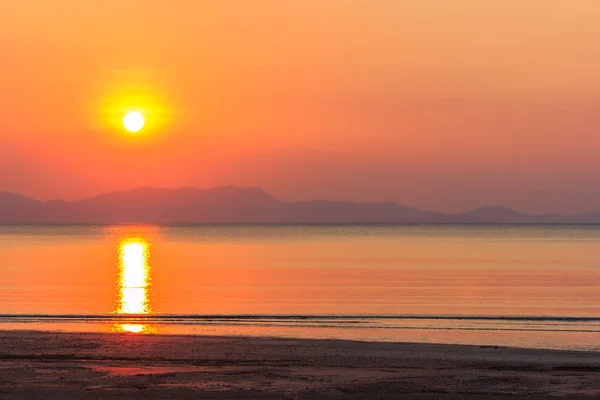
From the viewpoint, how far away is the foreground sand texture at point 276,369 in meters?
19.1

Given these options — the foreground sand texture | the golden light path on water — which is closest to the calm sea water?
the golden light path on water

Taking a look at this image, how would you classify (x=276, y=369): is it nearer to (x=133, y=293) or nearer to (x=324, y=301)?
(x=324, y=301)

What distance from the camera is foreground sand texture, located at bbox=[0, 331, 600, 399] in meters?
19.1

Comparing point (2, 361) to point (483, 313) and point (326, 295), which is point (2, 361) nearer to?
point (483, 313)

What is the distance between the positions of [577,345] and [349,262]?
7064 centimetres

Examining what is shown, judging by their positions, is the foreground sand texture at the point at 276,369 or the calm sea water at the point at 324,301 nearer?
the foreground sand texture at the point at 276,369

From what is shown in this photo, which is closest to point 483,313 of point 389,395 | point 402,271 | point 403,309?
point 403,309

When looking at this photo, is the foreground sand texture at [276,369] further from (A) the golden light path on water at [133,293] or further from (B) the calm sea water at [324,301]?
Answer: (A) the golden light path on water at [133,293]

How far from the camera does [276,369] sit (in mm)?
22266

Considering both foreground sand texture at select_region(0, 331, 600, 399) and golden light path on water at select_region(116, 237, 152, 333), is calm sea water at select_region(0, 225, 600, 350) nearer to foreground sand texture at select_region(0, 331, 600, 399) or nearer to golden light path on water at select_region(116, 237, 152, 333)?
golden light path on water at select_region(116, 237, 152, 333)

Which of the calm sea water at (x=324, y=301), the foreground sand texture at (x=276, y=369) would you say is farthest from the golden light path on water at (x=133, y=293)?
the foreground sand texture at (x=276, y=369)

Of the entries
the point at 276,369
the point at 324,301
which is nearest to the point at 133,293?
the point at 324,301

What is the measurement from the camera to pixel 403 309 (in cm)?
4562

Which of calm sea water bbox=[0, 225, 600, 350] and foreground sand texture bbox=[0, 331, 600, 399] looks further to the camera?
calm sea water bbox=[0, 225, 600, 350]
